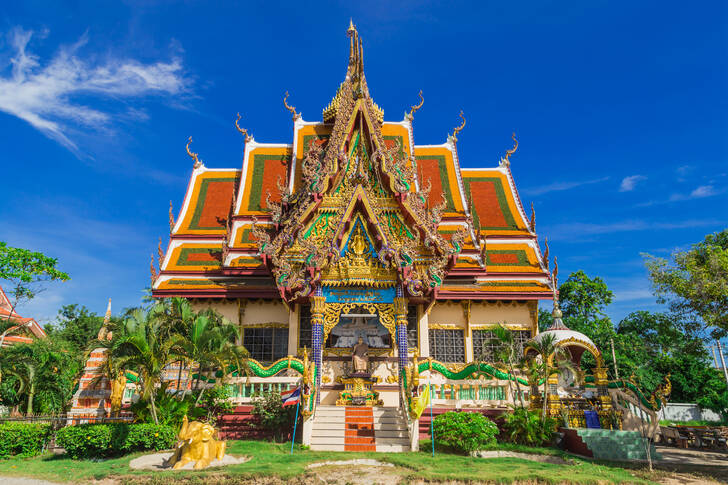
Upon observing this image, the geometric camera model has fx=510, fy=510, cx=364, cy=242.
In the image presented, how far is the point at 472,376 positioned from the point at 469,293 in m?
4.22

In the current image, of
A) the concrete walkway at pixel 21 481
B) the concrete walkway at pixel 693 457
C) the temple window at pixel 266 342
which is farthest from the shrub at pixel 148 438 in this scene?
the concrete walkway at pixel 693 457

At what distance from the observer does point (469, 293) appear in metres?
17.2

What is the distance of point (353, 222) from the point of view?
563 inches

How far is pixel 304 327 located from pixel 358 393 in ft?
11.9

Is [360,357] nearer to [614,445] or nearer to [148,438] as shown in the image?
[148,438]

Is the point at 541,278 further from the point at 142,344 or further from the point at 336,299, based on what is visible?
the point at 142,344

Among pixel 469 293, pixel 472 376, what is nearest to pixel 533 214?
pixel 469 293

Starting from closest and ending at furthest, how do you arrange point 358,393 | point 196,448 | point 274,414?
point 196,448 < point 274,414 < point 358,393

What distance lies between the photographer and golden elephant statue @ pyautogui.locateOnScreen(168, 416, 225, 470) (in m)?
9.13

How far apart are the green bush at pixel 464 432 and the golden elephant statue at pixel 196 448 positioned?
4.54 m

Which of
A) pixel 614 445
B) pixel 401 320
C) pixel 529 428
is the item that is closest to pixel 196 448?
pixel 401 320

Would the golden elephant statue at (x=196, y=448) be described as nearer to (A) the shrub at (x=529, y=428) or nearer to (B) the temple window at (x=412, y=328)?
(A) the shrub at (x=529, y=428)

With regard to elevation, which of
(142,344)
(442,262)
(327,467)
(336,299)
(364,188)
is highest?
(364,188)

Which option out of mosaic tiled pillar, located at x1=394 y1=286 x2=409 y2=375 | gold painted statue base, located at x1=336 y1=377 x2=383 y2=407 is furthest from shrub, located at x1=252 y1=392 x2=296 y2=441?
mosaic tiled pillar, located at x1=394 y1=286 x2=409 y2=375
